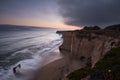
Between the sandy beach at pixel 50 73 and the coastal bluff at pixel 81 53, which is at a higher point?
the coastal bluff at pixel 81 53

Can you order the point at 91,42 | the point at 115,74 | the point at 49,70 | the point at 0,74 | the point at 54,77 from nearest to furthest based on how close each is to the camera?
the point at 115,74 < the point at 54,77 < the point at 0,74 < the point at 49,70 < the point at 91,42

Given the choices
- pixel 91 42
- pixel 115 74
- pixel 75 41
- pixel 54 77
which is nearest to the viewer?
pixel 115 74

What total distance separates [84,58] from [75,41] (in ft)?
25.2

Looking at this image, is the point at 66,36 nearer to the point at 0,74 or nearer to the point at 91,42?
the point at 91,42

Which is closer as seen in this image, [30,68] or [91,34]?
[30,68]

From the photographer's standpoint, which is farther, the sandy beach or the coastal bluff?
the coastal bluff

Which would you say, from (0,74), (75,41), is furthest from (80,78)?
(75,41)

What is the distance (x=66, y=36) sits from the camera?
45500 mm

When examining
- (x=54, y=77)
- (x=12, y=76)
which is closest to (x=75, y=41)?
(x=54, y=77)

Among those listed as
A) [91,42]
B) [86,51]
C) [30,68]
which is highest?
[91,42]

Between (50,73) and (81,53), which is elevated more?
(81,53)

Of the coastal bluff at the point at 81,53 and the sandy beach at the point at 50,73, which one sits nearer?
the sandy beach at the point at 50,73

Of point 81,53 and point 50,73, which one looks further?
point 81,53

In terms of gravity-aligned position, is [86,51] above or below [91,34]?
below
